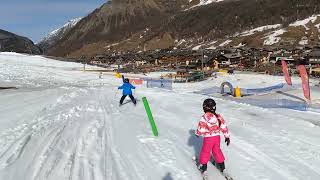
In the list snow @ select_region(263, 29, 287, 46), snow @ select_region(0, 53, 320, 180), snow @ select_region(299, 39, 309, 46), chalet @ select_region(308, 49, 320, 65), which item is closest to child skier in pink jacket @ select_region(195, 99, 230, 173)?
snow @ select_region(0, 53, 320, 180)

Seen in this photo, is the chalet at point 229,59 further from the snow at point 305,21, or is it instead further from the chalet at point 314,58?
the snow at point 305,21

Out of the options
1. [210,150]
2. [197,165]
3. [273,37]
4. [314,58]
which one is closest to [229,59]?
[314,58]

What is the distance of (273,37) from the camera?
148875 mm

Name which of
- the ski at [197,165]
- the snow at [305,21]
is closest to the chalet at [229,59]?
the ski at [197,165]

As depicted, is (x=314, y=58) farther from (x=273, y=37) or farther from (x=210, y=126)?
(x=273, y=37)

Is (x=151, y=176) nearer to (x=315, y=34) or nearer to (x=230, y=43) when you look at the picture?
(x=315, y=34)

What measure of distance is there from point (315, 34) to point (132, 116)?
450 ft

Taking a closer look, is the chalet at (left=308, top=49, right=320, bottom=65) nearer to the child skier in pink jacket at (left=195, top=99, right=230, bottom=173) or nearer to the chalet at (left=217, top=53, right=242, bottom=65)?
the chalet at (left=217, top=53, right=242, bottom=65)

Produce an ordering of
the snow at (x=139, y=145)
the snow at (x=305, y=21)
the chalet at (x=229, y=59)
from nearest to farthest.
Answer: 1. the snow at (x=139, y=145)
2. the chalet at (x=229, y=59)
3. the snow at (x=305, y=21)

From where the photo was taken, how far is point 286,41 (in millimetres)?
137875

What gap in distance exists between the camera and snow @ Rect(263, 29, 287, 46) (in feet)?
471

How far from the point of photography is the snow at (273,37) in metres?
143

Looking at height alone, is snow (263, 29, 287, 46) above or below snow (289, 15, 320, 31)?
below

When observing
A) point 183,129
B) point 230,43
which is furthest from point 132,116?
point 230,43
